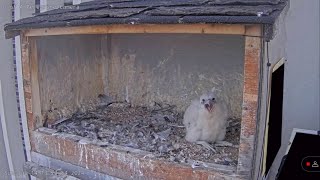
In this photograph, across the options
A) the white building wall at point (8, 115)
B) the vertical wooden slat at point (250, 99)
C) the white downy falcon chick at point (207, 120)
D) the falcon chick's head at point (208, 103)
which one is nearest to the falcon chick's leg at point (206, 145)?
the white downy falcon chick at point (207, 120)

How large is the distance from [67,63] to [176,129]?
142 centimetres

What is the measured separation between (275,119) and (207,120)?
678 millimetres

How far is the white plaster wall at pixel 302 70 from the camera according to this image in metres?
3.28

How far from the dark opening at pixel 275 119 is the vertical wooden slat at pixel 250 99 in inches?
22.3

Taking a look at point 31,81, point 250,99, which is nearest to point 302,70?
point 250,99

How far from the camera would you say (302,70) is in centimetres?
338

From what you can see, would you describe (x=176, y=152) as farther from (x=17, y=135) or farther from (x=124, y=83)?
(x=17, y=135)

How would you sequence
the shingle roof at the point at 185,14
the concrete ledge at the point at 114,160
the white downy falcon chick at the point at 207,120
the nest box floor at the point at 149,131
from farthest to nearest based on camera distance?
the white downy falcon chick at the point at 207,120 → the nest box floor at the point at 149,131 → the concrete ledge at the point at 114,160 → the shingle roof at the point at 185,14

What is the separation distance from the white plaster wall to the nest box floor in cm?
60

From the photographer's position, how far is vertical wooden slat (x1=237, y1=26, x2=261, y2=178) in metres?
1.91

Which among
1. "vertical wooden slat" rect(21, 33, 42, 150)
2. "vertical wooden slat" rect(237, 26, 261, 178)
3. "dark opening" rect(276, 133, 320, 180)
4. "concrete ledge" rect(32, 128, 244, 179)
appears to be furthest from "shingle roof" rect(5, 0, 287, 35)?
"dark opening" rect(276, 133, 320, 180)

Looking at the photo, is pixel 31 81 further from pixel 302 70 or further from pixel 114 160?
pixel 302 70

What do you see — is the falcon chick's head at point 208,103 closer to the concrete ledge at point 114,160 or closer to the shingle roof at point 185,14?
the concrete ledge at point 114,160

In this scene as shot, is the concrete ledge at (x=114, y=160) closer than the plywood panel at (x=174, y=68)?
Yes
